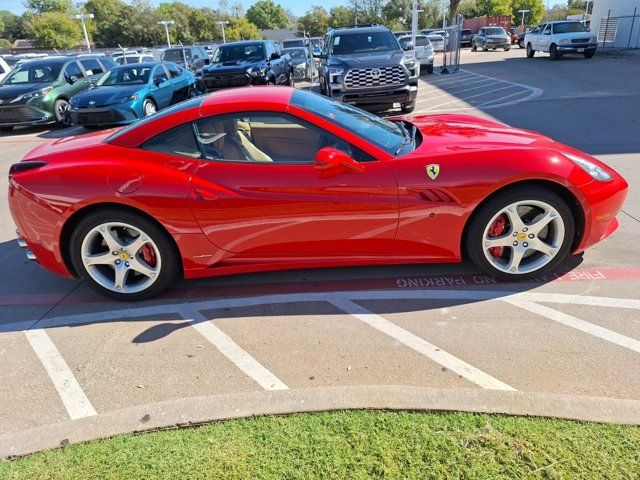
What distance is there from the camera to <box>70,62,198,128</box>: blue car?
35.5 ft

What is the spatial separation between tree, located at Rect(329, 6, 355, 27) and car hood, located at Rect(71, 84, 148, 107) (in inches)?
3151

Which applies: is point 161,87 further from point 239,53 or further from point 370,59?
point 370,59

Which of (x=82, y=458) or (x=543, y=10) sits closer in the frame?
(x=82, y=458)

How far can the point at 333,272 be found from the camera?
13.0ft

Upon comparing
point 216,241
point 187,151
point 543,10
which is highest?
point 543,10

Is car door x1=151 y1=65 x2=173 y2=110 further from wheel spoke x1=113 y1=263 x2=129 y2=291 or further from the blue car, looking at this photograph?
wheel spoke x1=113 y1=263 x2=129 y2=291

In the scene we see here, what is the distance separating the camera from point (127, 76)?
12.1 m

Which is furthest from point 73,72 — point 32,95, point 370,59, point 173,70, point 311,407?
point 311,407

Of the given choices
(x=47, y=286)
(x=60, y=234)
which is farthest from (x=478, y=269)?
(x=47, y=286)

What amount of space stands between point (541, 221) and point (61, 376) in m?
3.37

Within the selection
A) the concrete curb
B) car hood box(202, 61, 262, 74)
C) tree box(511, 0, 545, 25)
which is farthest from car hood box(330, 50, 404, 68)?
tree box(511, 0, 545, 25)

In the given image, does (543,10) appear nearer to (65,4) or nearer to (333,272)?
(65,4)

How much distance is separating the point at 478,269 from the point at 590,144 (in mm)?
5067

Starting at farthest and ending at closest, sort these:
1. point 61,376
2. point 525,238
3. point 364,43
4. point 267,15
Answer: point 267,15 → point 364,43 → point 525,238 → point 61,376
